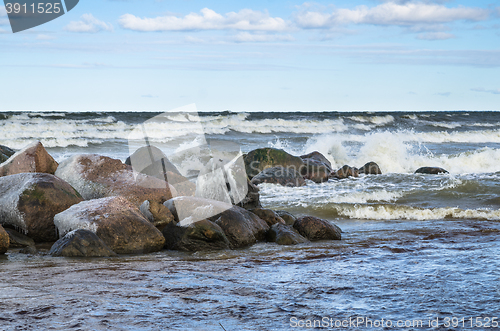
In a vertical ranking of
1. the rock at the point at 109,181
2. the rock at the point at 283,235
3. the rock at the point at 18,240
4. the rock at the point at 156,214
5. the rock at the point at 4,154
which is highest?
the rock at the point at 4,154

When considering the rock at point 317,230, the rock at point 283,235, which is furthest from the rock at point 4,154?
the rock at point 317,230

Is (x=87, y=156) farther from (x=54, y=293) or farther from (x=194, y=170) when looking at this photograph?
(x=194, y=170)

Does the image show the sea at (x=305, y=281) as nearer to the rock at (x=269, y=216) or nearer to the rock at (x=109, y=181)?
the rock at (x=269, y=216)

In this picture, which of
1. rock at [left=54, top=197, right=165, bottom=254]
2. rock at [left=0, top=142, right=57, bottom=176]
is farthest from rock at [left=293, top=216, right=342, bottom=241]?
rock at [left=0, top=142, right=57, bottom=176]

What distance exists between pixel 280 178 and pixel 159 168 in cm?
409

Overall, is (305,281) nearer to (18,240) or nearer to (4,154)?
(18,240)

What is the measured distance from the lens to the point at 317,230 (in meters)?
6.41

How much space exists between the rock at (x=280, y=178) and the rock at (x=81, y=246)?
637cm

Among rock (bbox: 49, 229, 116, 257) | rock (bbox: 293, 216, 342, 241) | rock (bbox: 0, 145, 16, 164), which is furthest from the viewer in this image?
rock (bbox: 0, 145, 16, 164)

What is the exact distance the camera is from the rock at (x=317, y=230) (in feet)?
20.9

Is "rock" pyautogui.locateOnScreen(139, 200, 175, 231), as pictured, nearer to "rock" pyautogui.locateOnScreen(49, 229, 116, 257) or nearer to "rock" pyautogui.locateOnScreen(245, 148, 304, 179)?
"rock" pyautogui.locateOnScreen(49, 229, 116, 257)

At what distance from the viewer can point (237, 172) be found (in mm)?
7203

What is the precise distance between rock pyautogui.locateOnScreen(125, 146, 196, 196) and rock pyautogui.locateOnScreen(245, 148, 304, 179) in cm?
466

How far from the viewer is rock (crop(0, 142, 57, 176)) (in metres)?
7.17
